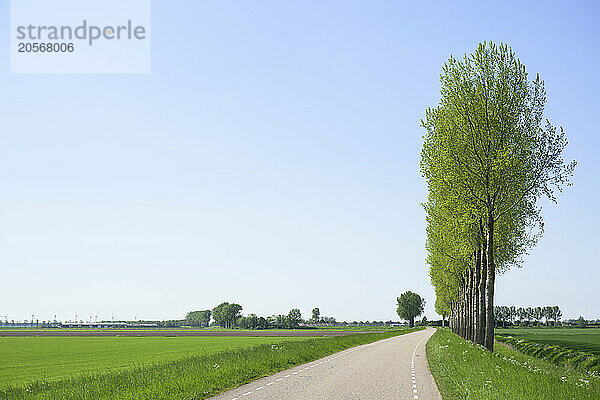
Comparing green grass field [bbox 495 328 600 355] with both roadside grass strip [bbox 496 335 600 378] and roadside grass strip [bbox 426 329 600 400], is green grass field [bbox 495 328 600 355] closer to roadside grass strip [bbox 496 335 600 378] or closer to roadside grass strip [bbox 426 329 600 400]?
roadside grass strip [bbox 496 335 600 378]

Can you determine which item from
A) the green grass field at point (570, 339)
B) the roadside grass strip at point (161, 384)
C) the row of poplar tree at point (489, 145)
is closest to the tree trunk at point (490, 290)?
the row of poplar tree at point (489, 145)

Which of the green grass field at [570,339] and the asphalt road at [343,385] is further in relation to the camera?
the green grass field at [570,339]

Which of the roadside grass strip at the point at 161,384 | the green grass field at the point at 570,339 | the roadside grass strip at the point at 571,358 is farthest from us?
the green grass field at the point at 570,339

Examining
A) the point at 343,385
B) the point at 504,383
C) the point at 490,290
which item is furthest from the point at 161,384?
the point at 490,290

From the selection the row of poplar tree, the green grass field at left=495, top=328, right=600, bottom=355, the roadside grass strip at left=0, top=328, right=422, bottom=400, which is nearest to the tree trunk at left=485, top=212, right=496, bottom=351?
the row of poplar tree

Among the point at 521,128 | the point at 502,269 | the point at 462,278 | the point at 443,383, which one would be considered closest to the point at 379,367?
the point at 443,383

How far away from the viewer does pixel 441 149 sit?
33.2 m

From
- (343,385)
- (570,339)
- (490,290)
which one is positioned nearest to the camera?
(343,385)

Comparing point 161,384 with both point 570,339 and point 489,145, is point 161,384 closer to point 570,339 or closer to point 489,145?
point 489,145

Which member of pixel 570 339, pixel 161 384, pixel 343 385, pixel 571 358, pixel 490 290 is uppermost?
pixel 490 290

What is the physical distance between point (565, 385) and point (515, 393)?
1629 millimetres

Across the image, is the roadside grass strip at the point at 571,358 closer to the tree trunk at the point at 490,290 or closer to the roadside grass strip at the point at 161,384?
the tree trunk at the point at 490,290

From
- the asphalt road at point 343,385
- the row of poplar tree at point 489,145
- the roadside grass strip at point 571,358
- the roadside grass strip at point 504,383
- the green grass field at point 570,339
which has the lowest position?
the green grass field at point 570,339

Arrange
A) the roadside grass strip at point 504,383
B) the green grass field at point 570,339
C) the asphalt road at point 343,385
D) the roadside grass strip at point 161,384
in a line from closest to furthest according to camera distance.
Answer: the roadside grass strip at point 504,383 → the asphalt road at point 343,385 → the roadside grass strip at point 161,384 → the green grass field at point 570,339
